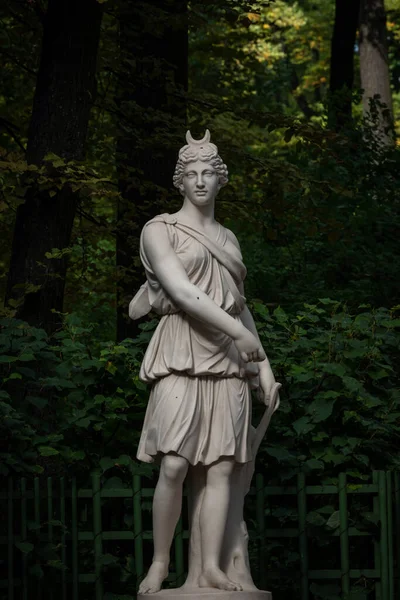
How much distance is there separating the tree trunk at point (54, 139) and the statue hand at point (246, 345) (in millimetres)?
3667

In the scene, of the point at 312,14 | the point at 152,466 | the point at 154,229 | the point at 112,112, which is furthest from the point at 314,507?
the point at 312,14

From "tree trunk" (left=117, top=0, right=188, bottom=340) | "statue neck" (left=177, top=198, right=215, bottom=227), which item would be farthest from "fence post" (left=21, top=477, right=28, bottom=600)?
"tree trunk" (left=117, top=0, right=188, bottom=340)

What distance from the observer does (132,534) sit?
274 inches

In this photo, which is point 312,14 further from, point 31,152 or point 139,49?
point 31,152

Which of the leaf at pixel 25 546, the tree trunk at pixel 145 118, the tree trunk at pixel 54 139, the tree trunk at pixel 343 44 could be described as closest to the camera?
the leaf at pixel 25 546

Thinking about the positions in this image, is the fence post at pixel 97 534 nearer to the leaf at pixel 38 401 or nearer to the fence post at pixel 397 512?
the leaf at pixel 38 401

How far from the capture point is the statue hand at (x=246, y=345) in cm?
590

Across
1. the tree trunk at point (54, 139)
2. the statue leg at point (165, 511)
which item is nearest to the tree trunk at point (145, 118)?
the tree trunk at point (54, 139)

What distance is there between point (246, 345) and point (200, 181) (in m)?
0.91

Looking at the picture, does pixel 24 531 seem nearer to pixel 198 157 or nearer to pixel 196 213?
pixel 196 213

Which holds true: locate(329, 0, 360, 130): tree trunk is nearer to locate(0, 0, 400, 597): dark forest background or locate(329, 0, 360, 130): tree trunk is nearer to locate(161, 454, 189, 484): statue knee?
locate(0, 0, 400, 597): dark forest background

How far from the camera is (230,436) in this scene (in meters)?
6.01

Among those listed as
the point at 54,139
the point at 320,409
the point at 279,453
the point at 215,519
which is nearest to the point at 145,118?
the point at 54,139

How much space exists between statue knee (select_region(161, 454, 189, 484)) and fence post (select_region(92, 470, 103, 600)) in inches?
42.1
